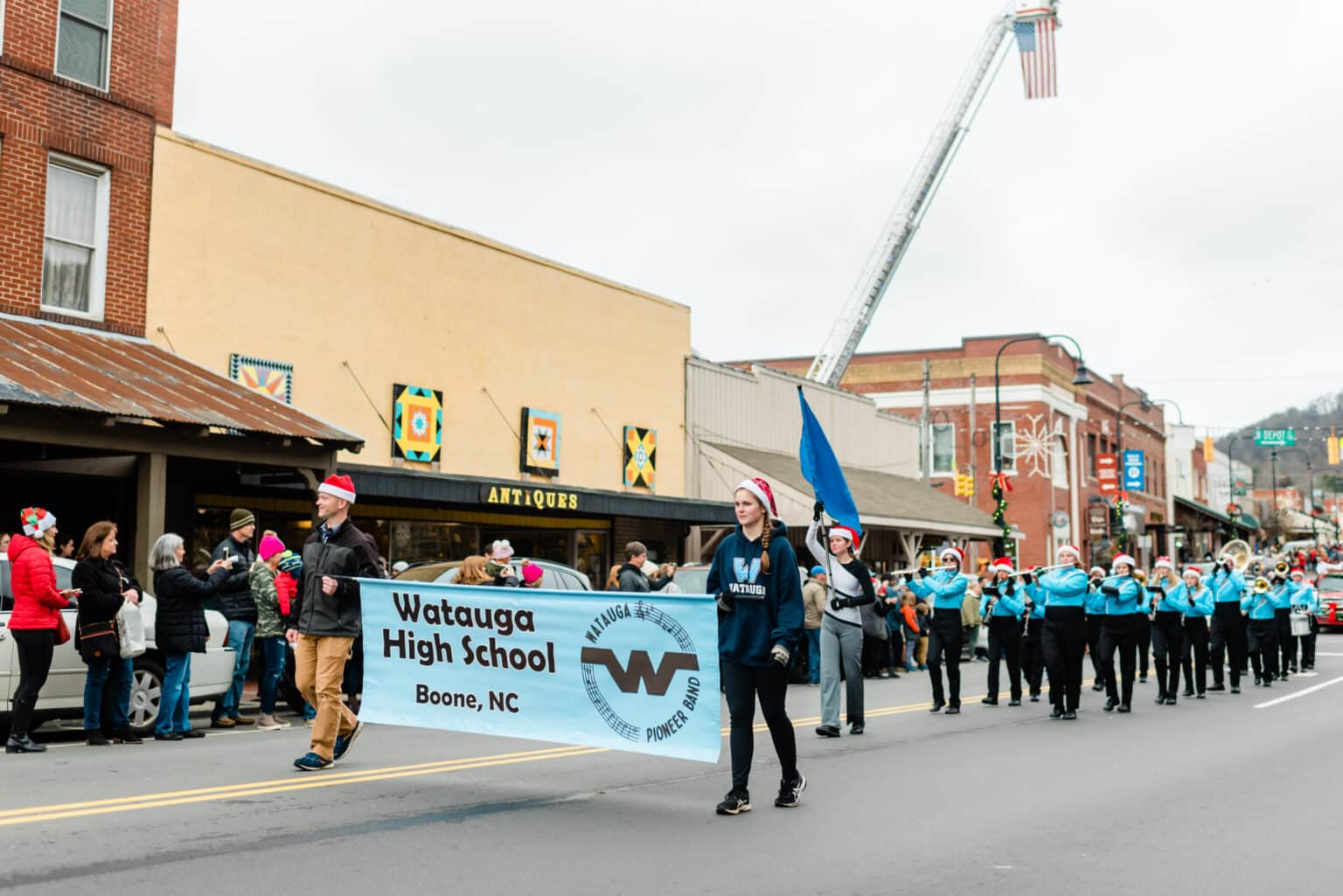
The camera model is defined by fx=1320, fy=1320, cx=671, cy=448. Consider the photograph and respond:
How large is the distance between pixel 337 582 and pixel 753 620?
2.79m

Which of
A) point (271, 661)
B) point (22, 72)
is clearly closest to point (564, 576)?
point (271, 661)

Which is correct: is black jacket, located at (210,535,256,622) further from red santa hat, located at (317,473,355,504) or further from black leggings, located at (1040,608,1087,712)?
black leggings, located at (1040,608,1087,712)

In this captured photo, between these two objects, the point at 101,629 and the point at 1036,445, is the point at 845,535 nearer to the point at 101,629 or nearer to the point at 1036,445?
the point at 101,629

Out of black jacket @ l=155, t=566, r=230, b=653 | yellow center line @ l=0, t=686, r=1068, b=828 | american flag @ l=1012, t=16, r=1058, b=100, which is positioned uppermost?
american flag @ l=1012, t=16, r=1058, b=100

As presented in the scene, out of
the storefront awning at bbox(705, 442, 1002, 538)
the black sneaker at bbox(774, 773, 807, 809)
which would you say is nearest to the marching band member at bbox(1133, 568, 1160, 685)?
the storefront awning at bbox(705, 442, 1002, 538)

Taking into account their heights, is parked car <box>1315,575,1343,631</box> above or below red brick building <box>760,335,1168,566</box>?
below

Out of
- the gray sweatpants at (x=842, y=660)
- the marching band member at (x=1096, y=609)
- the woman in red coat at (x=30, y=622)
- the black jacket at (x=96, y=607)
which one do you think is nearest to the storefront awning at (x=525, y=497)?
the black jacket at (x=96, y=607)

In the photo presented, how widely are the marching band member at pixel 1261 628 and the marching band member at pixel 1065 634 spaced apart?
20.9 feet

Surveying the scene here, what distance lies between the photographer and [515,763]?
9.64 meters

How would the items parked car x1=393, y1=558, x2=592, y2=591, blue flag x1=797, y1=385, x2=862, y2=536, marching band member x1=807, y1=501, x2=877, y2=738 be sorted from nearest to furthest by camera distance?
blue flag x1=797, y1=385, x2=862, y2=536 → marching band member x1=807, y1=501, x2=877, y2=738 → parked car x1=393, y1=558, x2=592, y2=591

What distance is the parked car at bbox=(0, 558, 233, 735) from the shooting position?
1084 centimetres

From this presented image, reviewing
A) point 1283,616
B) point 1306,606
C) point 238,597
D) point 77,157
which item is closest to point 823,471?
point 238,597

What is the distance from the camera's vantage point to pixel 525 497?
22141mm

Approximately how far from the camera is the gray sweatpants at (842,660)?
12.0 metres
